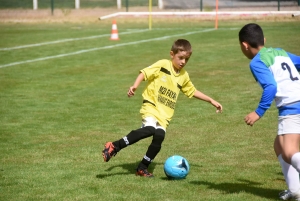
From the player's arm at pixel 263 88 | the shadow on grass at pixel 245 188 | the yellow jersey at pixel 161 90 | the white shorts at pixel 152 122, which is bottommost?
the shadow on grass at pixel 245 188

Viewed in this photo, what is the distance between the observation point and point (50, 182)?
7.36m

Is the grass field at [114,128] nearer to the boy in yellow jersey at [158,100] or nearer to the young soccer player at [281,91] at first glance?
the boy in yellow jersey at [158,100]

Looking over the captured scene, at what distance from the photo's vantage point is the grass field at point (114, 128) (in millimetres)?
7113

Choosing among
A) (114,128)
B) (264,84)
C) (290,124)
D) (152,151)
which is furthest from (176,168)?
(114,128)

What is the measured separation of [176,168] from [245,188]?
880 mm

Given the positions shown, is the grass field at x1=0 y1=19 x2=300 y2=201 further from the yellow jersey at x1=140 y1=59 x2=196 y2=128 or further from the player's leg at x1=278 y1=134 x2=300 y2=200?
the yellow jersey at x1=140 y1=59 x2=196 y2=128

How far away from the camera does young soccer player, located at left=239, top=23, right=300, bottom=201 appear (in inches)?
237

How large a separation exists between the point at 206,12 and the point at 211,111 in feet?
87.8

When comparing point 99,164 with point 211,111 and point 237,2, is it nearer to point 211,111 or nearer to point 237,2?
point 211,111

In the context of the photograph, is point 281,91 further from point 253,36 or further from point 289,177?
point 289,177

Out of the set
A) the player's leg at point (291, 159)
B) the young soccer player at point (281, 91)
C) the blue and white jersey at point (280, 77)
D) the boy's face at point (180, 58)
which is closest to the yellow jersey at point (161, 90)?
the boy's face at point (180, 58)

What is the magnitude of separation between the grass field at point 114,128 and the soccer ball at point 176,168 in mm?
103

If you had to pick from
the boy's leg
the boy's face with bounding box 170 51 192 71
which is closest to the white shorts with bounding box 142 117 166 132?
the boy's face with bounding box 170 51 192 71

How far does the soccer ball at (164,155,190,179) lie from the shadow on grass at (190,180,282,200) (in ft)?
0.62
